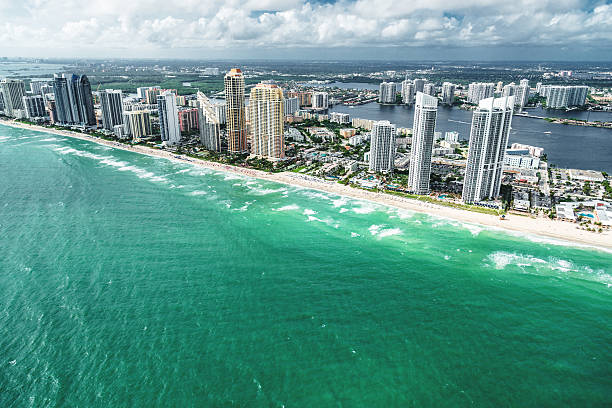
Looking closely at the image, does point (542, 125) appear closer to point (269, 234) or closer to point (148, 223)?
point (269, 234)

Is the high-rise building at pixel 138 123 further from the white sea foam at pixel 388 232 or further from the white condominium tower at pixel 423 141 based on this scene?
the white sea foam at pixel 388 232

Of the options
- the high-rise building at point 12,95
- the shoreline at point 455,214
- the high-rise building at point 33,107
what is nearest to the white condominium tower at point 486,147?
the shoreline at point 455,214

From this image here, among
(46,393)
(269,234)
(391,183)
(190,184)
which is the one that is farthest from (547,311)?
(190,184)

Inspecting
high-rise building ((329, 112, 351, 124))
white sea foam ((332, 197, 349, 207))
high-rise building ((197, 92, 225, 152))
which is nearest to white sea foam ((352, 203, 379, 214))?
white sea foam ((332, 197, 349, 207))

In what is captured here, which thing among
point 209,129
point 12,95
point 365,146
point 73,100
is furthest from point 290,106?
point 12,95

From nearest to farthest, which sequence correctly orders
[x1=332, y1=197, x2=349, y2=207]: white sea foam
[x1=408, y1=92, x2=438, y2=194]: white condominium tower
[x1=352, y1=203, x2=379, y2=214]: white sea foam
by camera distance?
1. [x1=352, y1=203, x2=379, y2=214]: white sea foam
2. [x1=332, y1=197, x2=349, y2=207]: white sea foam
3. [x1=408, y1=92, x2=438, y2=194]: white condominium tower

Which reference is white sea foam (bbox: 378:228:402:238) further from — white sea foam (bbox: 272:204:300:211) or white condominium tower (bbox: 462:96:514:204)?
white condominium tower (bbox: 462:96:514:204)

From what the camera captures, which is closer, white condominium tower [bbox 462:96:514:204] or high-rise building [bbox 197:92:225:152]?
white condominium tower [bbox 462:96:514:204]
